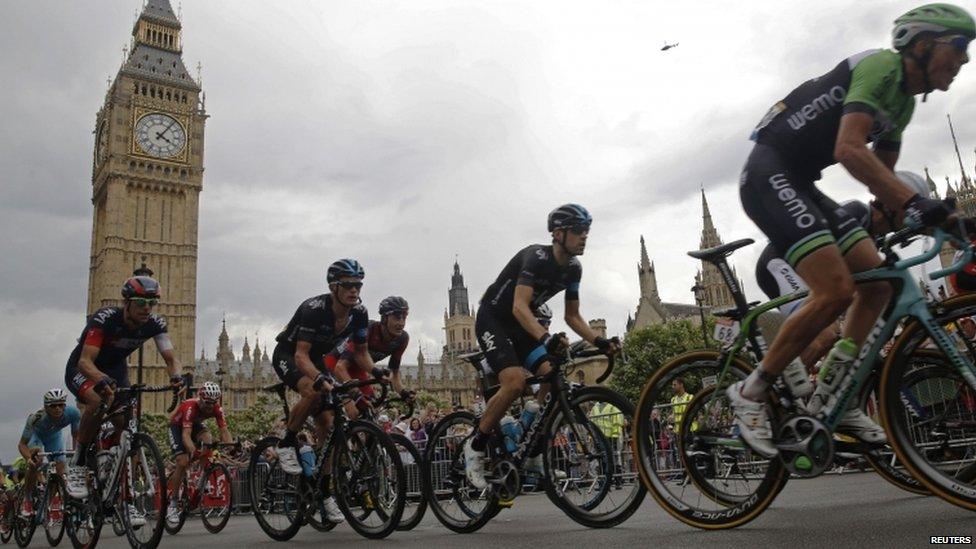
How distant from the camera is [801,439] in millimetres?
3773

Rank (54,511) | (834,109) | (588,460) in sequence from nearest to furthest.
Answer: (834,109) < (588,460) < (54,511)

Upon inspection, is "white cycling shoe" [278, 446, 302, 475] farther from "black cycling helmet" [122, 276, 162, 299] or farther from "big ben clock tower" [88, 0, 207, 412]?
"big ben clock tower" [88, 0, 207, 412]

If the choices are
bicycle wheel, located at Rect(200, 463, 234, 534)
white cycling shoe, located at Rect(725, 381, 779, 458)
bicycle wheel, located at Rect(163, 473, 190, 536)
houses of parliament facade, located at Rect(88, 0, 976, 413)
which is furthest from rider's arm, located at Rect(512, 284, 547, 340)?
houses of parliament facade, located at Rect(88, 0, 976, 413)

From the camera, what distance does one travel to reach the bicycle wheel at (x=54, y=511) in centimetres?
786

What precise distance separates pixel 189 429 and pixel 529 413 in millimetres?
5878

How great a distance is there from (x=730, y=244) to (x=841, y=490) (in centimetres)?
358

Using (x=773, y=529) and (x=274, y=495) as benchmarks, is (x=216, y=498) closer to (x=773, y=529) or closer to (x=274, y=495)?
(x=274, y=495)

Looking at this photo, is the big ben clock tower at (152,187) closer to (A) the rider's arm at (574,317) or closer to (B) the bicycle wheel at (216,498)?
(B) the bicycle wheel at (216,498)

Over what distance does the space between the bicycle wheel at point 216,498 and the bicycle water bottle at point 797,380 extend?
714 cm

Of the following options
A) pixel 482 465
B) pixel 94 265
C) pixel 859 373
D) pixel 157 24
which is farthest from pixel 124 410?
pixel 157 24

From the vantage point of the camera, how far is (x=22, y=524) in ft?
30.6

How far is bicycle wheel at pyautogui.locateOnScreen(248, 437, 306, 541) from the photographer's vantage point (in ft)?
22.4

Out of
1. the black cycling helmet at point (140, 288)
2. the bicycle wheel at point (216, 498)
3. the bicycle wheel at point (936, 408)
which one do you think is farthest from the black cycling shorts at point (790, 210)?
the bicycle wheel at point (216, 498)

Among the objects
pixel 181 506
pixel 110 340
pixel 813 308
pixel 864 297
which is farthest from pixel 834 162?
pixel 181 506
